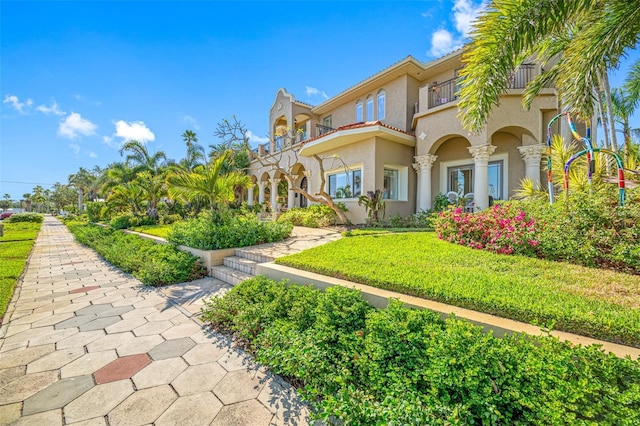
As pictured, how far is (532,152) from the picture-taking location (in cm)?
986

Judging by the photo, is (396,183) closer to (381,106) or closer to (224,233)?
(381,106)

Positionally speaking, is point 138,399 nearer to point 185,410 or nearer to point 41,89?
point 185,410

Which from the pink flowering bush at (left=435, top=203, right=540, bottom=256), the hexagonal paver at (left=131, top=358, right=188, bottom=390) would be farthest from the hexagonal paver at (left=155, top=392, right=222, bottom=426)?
the pink flowering bush at (left=435, top=203, right=540, bottom=256)

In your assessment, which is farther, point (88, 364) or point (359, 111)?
point (359, 111)

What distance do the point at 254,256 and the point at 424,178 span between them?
9.20 meters

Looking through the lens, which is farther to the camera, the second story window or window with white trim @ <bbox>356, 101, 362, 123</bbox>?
window with white trim @ <bbox>356, 101, 362, 123</bbox>

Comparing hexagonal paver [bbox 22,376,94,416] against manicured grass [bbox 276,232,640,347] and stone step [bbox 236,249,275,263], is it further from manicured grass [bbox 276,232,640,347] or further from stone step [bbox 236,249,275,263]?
stone step [bbox 236,249,275,263]

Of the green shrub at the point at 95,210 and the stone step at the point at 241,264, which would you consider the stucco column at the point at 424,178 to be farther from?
Result: the green shrub at the point at 95,210

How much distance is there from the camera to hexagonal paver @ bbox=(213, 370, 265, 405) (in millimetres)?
2516

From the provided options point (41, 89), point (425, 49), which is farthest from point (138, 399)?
point (41, 89)

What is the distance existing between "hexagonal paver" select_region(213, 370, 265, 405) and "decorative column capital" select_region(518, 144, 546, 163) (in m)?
12.1

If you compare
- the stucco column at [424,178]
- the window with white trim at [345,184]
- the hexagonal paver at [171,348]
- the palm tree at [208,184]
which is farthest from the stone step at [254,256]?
the stucco column at [424,178]

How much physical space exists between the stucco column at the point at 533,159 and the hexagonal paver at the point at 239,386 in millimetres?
11868

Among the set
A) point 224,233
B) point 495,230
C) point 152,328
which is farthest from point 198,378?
point 495,230
